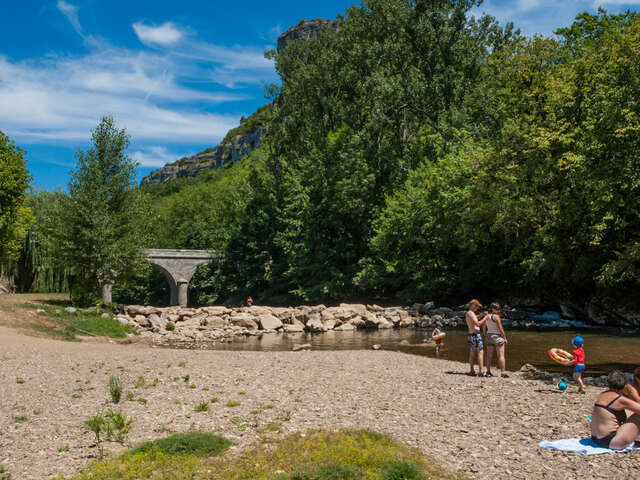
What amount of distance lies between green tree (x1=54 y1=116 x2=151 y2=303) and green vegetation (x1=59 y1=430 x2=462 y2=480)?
80.8 feet

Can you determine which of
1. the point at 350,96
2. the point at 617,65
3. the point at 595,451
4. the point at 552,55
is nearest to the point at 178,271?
the point at 350,96

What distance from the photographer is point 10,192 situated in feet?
116

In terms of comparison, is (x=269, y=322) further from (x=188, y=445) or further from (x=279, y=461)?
(x=279, y=461)

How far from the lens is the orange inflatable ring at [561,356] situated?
37.2ft

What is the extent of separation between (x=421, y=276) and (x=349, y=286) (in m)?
7.39

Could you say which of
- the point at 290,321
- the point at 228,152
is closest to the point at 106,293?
the point at 290,321

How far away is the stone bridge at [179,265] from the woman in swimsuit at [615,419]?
49.5 m

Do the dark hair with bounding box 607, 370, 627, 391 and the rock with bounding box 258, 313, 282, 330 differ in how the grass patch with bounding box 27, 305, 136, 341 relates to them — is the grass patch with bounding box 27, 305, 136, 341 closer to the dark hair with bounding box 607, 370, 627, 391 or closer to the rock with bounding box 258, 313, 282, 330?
the rock with bounding box 258, 313, 282, 330

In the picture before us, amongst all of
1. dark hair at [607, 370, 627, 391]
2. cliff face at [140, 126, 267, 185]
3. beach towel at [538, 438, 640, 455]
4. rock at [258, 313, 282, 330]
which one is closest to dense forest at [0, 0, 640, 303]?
rock at [258, 313, 282, 330]

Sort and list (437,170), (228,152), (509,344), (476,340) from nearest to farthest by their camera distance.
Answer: (476,340), (509,344), (437,170), (228,152)

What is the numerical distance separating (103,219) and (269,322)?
11.7 metres

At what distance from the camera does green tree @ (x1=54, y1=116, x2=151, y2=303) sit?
29.5m

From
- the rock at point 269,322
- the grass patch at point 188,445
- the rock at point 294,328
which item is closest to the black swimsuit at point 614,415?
the grass patch at point 188,445

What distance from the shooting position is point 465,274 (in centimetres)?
3362
